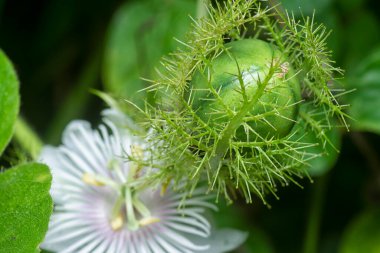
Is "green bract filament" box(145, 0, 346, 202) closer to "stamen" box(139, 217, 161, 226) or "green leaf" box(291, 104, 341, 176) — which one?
"green leaf" box(291, 104, 341, 176)

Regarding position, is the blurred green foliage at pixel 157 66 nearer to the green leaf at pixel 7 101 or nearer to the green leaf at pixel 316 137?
the green leaf at pixel 316 137

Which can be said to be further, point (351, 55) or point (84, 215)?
point (351, 55)

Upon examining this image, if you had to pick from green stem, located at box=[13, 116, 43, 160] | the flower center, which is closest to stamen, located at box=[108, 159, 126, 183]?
the flower center

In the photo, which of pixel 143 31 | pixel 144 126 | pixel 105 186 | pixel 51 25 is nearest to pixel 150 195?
pixel 105 186

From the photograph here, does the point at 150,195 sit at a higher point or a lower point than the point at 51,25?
lower

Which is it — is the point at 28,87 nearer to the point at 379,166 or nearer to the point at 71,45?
the point at 71,45

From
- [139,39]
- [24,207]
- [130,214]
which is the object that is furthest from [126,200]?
[139,39]

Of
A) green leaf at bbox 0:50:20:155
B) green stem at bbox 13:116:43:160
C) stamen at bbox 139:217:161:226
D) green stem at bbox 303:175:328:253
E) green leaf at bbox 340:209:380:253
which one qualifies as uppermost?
green leaf at bbox 0:50:20:155
